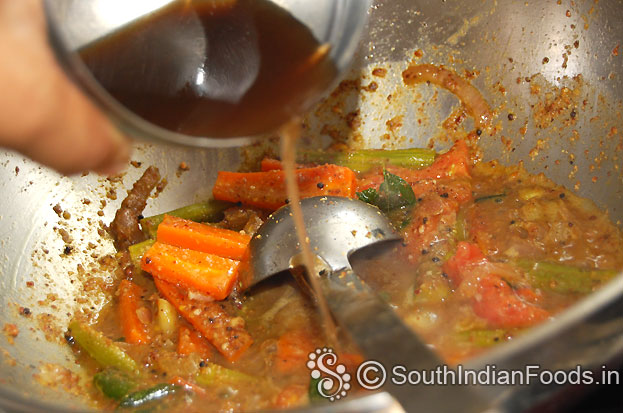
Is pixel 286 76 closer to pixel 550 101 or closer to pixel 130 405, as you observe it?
pixel 130 405

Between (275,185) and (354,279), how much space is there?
0.78m

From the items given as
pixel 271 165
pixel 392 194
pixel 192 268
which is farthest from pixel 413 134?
pixel 192 268

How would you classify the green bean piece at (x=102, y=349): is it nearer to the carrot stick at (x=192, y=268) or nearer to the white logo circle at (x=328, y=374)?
the carrot stick at (x=192, y=268)

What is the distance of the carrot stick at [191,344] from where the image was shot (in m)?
2.08

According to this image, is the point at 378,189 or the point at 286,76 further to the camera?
the point at 378,189

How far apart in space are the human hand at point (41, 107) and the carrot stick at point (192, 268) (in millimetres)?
918

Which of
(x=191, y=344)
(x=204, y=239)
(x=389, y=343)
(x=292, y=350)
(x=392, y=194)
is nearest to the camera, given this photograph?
(x=389, y=343)

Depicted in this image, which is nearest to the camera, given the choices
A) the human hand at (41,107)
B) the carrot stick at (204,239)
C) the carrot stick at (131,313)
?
the human hand at (41,107)

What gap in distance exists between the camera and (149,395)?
1.91 m

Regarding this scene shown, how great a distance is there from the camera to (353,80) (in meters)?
2.77

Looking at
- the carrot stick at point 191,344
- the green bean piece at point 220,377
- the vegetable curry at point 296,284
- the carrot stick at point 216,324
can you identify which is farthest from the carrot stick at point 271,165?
the green bean piece at point 220,377

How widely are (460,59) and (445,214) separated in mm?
813

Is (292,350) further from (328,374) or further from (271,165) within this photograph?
(271,165)

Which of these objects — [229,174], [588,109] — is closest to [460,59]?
[588,109]
